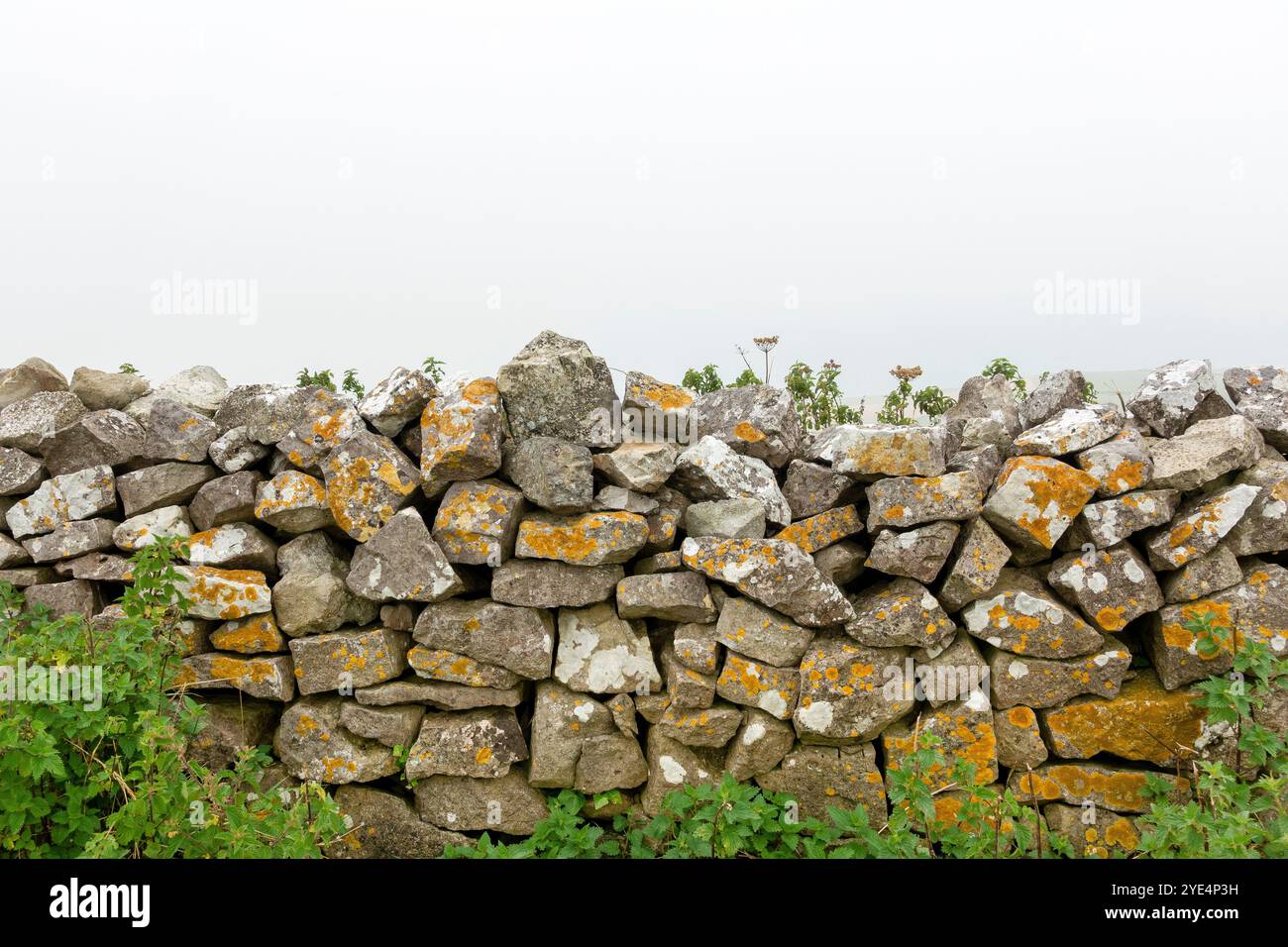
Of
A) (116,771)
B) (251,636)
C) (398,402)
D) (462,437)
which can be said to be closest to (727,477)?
(462,437)

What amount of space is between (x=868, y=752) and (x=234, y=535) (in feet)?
12.3

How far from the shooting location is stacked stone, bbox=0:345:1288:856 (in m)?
4.00

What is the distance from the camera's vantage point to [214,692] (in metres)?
4.39

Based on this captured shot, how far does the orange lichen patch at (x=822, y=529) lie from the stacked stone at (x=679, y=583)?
2cm

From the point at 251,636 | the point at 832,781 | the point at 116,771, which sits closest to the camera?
the point at 116,771

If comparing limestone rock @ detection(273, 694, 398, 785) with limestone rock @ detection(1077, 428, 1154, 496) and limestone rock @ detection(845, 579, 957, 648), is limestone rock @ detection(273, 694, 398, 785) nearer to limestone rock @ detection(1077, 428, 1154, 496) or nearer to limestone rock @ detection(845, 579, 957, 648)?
limestone rock @ detection(845, 579, 957, 648)

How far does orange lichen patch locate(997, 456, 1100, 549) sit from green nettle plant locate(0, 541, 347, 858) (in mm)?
3600

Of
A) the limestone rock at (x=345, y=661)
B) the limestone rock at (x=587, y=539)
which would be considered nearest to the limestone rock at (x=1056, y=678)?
the limestone rock at (x=587, y=539)

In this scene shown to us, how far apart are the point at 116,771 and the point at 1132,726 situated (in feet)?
15.9

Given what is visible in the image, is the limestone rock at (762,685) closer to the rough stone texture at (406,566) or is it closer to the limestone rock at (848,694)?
the limestone rock at (848,694)

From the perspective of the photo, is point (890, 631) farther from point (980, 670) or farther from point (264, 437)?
point (264, 437)

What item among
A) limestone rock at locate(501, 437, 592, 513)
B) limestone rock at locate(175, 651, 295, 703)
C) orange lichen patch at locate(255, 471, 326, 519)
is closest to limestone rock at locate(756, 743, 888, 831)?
limestone rock at locate(501, 437, 592, 513)

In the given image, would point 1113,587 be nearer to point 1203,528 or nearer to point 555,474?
point 1203,528

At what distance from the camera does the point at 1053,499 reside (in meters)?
3.96
